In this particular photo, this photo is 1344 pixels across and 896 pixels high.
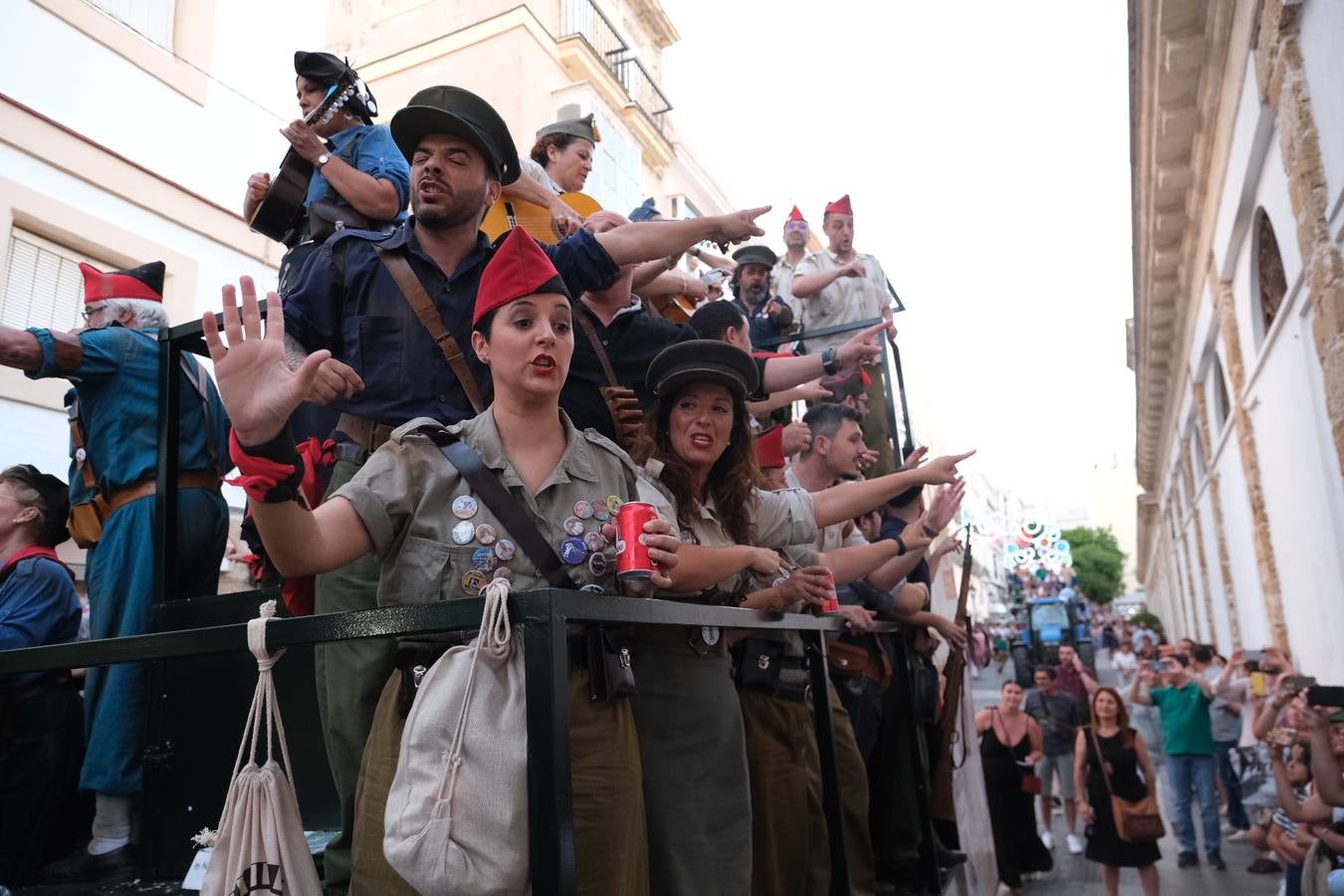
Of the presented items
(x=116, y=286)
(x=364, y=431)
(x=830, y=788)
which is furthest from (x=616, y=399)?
(x=116, y=286)

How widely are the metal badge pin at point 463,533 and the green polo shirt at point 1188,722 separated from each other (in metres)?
11.4

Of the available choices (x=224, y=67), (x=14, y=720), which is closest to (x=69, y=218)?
(x=224, y=67)

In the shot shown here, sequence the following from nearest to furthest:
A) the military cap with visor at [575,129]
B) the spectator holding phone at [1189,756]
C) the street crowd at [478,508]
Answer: the street crowd at [478,508]
the military cap with visor at [575,129]
the spectator holding phone at [1189,756]

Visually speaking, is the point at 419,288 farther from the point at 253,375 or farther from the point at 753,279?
the point at 753,279

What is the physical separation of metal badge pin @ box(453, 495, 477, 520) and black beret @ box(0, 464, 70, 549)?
104 inches

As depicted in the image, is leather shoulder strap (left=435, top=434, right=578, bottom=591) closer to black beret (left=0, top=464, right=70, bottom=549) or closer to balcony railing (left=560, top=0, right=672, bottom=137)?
black beret (left=0, top=464, right=70, bottom=549)

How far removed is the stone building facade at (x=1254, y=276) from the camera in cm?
662

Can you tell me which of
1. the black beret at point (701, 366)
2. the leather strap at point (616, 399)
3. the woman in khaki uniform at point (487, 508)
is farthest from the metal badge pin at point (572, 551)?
the black beret at point (701, 366)

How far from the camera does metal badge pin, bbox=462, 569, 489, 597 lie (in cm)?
217

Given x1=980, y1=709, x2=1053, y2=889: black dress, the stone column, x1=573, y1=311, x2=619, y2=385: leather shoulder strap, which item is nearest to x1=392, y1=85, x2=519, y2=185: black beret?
x1=573, y1=311, x2=619, y2=385: leather shoulder strap

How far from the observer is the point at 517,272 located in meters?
2.47

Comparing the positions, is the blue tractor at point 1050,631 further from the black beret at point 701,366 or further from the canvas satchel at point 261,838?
the canvas satchel at point 261,838

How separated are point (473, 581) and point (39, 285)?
24.5 ft

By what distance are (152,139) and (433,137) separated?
287 inches
